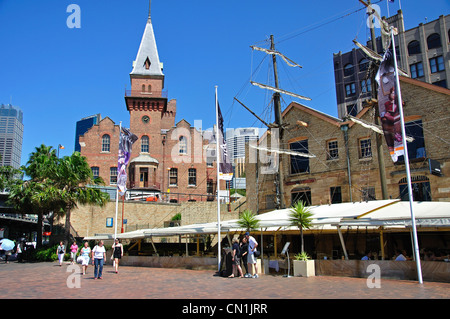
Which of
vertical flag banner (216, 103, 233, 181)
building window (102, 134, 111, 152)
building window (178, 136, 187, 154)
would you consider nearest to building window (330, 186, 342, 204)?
vertical flag banner (216, 103, 233, 181)

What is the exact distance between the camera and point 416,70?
51219 mm

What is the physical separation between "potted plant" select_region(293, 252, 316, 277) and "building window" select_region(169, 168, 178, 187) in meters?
37.3

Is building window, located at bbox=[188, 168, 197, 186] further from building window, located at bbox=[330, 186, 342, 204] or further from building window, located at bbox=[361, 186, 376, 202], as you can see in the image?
building window, located at bbox=[361, 186, 376, 202]

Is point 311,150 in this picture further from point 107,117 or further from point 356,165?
point 107,117

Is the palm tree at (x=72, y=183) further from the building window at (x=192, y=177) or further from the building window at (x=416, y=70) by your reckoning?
the building window at (x=416, y=70)

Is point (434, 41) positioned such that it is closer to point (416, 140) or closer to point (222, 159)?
point (416, 140)

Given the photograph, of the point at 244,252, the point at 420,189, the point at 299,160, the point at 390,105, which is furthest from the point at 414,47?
the point at 244,252

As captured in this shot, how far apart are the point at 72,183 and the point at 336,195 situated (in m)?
20.4

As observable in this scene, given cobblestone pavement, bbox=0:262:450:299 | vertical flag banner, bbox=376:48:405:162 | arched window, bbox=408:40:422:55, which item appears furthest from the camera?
arched window, bbox=408:40:422:55

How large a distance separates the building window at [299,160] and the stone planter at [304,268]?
15.4 metres

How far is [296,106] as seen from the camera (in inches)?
1252

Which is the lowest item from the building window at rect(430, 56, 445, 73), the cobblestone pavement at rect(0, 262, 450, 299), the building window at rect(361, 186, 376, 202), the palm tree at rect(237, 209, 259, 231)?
the cobblestone pavement at rect(0, 262, 450, 299)

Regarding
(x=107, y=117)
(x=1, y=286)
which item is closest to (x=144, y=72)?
(x=107, y=117)

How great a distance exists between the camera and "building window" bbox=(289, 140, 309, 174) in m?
30.8
